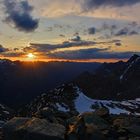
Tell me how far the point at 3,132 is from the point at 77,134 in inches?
283

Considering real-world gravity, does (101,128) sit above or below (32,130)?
below

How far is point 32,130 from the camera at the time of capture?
3503 centimetres

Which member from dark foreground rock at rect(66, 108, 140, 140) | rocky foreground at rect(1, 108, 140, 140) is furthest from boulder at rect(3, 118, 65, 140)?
dark foreground rock at rect(66, 108, 140, 140)

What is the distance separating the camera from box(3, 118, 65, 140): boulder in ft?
113

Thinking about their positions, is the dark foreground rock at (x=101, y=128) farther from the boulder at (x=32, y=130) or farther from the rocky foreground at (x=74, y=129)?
the boulder at (x=32, y=130)

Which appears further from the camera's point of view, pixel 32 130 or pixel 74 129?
pixel 74 129

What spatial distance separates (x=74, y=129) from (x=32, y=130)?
389 cm

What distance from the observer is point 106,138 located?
35.6 m

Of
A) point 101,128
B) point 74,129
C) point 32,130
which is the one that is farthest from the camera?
point 101,128

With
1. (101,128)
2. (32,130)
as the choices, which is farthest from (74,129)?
(32,130)

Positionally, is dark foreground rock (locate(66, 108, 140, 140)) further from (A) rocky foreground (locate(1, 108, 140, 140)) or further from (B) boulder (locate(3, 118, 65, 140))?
(B) boulder (locate(3, 118, 65, 140))

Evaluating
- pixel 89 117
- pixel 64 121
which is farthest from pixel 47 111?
pixel 89 117

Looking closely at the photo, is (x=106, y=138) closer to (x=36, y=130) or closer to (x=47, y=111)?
(x=36, y=130)

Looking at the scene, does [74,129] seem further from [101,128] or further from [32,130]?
[32,130]
